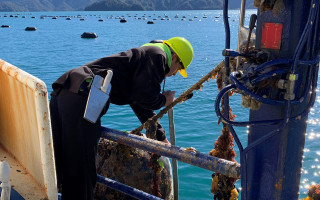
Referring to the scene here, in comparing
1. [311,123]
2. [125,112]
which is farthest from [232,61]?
[125,112]

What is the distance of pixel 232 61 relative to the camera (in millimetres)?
2707

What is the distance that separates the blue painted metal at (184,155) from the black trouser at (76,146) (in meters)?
0.19

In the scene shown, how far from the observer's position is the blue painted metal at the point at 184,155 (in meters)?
2.12

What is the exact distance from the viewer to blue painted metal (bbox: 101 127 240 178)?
2117 millimetres

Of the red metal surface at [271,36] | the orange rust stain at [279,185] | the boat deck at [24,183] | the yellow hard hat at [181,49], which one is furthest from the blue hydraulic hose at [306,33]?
the yellow hard hat at [181,49]

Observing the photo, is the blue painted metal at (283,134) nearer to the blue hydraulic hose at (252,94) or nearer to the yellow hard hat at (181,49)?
the blue hydraulic hose at (252,94)

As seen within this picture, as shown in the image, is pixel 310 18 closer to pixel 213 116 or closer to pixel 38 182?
pixel 38 182

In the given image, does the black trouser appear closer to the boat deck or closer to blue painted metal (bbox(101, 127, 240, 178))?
blue painted metal (bbox(101, 127, 240, 178))

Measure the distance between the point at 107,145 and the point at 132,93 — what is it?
750mm

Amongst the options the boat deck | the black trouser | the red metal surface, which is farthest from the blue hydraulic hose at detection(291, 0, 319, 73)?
the boat deck

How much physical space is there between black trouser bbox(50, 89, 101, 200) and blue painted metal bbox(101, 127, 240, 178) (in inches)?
7.3

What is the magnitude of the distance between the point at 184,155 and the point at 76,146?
101cm

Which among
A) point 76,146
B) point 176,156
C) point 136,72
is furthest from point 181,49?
point 176,156

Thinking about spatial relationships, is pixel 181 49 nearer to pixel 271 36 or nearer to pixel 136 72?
pixel 136 72
